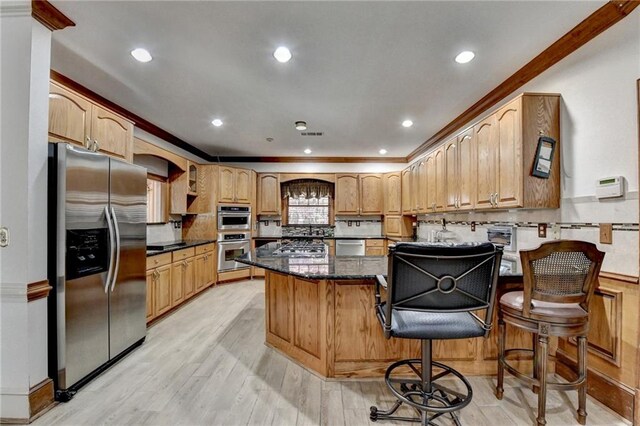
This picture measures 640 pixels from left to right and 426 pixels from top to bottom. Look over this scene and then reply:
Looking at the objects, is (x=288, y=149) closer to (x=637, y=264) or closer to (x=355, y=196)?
(x=355, y=196)

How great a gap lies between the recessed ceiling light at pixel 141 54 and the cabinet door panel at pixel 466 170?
10.3 ft

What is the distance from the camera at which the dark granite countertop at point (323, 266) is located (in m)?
2.01

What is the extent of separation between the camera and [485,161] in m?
2.79

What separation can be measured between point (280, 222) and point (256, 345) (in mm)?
3768

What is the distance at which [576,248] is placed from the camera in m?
1.61

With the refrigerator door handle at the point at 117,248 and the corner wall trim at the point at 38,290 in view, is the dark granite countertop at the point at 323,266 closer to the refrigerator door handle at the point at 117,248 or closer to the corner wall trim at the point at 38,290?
the refrigerator door handle at the point at 117,248

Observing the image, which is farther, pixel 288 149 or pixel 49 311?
pixel 288 149

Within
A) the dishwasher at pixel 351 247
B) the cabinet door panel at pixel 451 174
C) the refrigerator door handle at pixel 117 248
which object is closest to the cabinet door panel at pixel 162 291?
the refrigerator door handle at pixel 117 248

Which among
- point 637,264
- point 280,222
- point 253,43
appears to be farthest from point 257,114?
point 637,264

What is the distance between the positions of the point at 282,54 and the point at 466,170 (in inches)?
88.0

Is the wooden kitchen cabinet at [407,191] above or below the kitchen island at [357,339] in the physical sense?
above

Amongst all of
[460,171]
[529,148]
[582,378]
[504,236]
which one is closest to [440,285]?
[582,378]

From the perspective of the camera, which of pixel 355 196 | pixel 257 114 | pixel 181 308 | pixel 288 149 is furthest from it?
pixel 355 196

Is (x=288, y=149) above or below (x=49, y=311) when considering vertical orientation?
above
